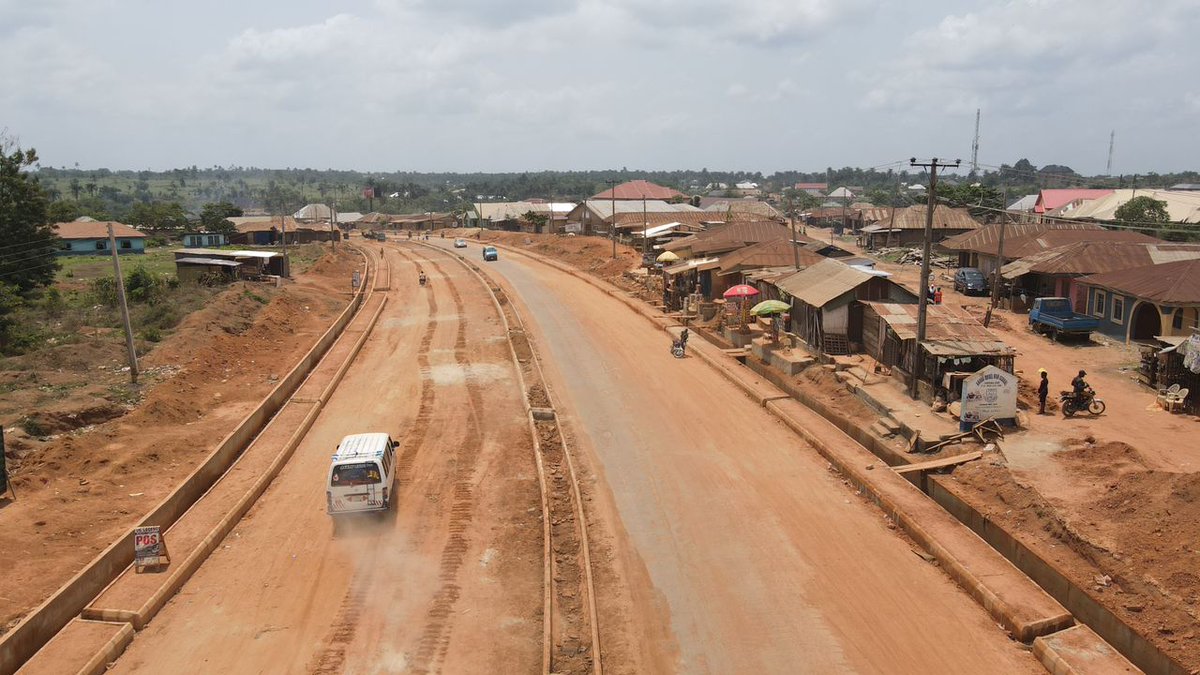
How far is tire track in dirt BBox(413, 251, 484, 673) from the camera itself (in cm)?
1448

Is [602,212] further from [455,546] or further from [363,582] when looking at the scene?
[363,582]

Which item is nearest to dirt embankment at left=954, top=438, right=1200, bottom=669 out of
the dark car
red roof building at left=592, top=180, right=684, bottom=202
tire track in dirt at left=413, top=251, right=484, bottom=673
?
tire track in dirt at left=413, top=251, right=484, bottom=673

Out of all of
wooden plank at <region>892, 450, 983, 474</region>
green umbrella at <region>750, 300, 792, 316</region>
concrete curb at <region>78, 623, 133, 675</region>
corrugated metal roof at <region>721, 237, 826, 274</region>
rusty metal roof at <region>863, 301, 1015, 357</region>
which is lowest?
concrete curb at <region>78, 623, 133, 675</region>

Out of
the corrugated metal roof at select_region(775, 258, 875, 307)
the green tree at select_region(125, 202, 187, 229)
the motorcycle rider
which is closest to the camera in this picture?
the motorcycle rider

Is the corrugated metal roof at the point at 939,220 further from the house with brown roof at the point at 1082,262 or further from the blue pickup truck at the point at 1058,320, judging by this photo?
the blue pickup truck at the point at 1058,320

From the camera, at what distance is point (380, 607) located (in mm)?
15891

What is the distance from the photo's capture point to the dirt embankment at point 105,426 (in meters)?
17.8

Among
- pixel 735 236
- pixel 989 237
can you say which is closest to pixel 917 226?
pixel 989 237

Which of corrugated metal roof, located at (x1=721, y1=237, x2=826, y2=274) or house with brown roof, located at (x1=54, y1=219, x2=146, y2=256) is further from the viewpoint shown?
house with brown roof, located at (x1=54, y1=219, x2=146, y2=256)

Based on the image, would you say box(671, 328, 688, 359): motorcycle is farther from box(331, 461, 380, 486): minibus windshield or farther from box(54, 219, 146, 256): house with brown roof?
box(54, 219, 146, 256): house with brown roof

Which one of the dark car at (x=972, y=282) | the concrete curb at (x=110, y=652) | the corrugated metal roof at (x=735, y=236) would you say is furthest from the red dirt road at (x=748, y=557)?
the corrugated metal roof at (x=735, y=236)

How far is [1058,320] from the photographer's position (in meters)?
32.9

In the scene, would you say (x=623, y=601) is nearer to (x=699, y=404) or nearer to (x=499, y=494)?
(x=499, y=494)

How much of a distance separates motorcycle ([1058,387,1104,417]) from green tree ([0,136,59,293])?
55.1 m
